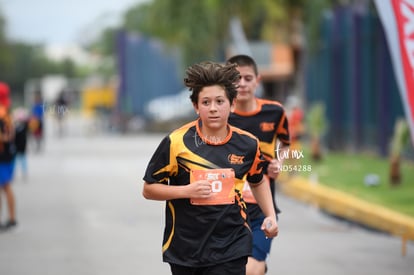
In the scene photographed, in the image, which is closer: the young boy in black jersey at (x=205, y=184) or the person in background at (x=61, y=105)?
the young boy in black jersey at (x=205, y=184)

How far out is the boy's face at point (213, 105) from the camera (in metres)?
5.65

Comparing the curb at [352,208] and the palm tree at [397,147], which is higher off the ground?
the palm tree at [397,147]

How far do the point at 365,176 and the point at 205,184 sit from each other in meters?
14.0

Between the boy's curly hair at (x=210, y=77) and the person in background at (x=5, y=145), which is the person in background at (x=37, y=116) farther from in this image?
the boy's curly hair at (x=210, y=77)

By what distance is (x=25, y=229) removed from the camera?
13.4 metres

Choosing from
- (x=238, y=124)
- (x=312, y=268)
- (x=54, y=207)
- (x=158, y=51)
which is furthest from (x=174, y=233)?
(x=158, y=51)

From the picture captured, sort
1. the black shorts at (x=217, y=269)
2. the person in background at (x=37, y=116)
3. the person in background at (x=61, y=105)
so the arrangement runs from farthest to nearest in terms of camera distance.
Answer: the person in background at (x=37, y=116) < the person in background at (x=61, y=105) < the black shorts at (x=217, y=269)

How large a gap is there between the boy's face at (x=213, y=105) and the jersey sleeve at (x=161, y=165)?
27 cm

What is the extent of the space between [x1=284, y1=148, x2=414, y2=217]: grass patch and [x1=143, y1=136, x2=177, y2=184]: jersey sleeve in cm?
800

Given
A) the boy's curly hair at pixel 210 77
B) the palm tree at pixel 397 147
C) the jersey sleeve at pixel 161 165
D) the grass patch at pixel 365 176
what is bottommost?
the grass patch at pixel 365 176

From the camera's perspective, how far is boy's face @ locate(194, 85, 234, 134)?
5.65 metres

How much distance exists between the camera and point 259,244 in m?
7.24

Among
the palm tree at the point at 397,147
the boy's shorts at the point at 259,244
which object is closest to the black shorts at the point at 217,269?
the boy's shorts at the point at 259,244

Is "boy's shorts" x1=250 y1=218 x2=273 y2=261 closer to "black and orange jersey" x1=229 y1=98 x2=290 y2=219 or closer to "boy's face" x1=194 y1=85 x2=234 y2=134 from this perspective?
"black and orange jersey" x1=229 y1=98 x2=290 y2=219
